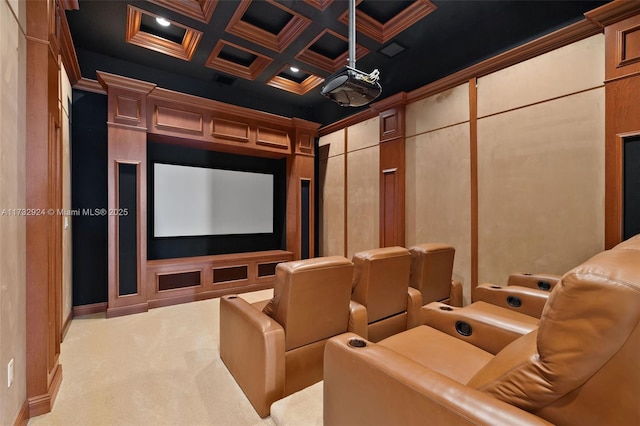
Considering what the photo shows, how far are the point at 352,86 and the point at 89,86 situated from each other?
3.28 m

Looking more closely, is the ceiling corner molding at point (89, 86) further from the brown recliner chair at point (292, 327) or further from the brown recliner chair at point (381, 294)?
the brown recliner chair at point (381, 294)

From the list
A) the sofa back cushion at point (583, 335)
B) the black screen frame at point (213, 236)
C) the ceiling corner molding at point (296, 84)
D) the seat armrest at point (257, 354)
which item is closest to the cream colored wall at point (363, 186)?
the ceiling corner molding at point (296, 84)

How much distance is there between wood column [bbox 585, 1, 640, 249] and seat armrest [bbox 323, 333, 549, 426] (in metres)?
2.30

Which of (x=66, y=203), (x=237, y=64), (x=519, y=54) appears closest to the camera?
(x=519, y=54)

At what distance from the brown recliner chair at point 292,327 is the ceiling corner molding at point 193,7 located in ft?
8.72

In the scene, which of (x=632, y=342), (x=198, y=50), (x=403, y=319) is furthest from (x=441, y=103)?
(x=632, y=342)

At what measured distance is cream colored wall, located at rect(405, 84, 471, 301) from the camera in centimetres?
322

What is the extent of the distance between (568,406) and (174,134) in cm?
426

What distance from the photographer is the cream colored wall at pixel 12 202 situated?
1380mm

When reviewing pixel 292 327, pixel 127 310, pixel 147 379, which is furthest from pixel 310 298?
pixel 127 310

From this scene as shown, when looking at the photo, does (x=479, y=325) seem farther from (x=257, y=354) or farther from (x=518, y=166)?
(x=518, y=166)

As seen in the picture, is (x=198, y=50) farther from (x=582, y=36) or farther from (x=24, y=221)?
(x=582, y=36)

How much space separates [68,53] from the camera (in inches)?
107

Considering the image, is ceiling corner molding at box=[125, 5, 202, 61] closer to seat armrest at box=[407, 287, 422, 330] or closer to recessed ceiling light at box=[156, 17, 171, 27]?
recessed ceiling light at box=[156, 17, 171, 27]
